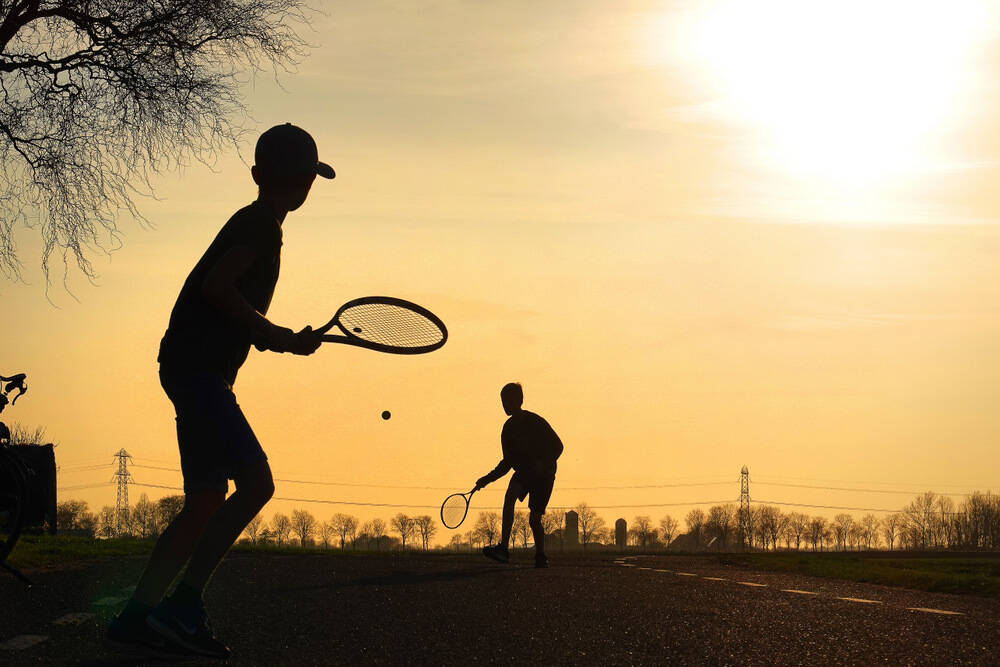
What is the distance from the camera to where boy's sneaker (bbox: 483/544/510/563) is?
1398 cm

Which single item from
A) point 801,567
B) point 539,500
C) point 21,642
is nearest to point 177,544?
point 21,642

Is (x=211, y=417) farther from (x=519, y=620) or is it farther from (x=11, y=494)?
(x=11, y=494)

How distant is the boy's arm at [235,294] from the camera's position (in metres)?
5.21

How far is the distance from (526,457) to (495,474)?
1.78 ft

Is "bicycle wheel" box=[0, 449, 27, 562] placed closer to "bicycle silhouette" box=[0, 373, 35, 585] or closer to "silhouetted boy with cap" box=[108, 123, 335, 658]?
"bicycle silhouette" box=[0, 373, 35, 585]

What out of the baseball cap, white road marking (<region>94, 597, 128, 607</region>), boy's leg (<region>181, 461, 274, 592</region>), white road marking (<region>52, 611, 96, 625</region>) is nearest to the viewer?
boy's leg (<region>181, 461, 274, 592</region>)

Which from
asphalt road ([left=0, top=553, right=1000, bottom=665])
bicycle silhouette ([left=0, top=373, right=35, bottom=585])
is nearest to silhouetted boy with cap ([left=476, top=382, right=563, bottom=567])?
asphalt road ([left=0, top=553, right=1000, bottom=665])

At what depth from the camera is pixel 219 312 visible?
17.6 feet

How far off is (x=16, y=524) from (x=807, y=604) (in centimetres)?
614

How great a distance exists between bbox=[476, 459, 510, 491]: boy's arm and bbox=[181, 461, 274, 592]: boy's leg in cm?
943

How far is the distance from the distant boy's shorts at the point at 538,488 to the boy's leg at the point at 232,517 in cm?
929

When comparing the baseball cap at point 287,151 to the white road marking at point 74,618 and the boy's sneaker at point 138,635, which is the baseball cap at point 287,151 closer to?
the boy's sneaker at point 138,635

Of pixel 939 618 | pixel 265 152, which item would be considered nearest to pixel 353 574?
pixel 939 618

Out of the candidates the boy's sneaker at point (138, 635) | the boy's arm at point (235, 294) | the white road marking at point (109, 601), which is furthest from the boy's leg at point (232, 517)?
the white road marking at point (109, 601)
